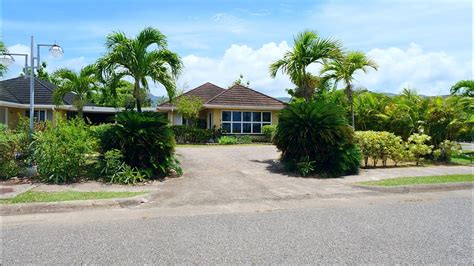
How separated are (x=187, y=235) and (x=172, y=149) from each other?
5591 millimetres

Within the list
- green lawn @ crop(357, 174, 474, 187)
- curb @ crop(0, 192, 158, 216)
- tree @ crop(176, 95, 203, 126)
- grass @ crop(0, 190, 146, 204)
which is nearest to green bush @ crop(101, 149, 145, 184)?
grass @ crop(0, 190, 146, 204)

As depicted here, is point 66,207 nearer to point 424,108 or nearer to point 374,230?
point 374,230

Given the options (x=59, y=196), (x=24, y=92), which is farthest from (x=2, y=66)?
(x=24, y=92)

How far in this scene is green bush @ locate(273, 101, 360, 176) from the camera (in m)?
11.7

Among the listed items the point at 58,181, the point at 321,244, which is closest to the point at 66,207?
the point at 58,181

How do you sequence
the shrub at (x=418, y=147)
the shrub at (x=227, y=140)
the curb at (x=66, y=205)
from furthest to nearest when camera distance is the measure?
the shrub at (x=227, y=140) < the shrub at (x=418, y=147) < the curb at (x=66, y=205)

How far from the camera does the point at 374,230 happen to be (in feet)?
19.0

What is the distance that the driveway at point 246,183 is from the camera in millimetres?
8406

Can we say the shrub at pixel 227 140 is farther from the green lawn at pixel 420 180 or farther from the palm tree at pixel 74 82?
the green lawn at pixel 420 180

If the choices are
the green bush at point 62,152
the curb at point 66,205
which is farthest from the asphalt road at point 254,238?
the green bush at point 62,152

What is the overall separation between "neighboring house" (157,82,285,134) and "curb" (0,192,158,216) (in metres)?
17.4

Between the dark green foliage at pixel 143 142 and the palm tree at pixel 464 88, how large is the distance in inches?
599

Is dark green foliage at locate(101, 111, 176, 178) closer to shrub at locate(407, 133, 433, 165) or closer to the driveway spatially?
the driveway

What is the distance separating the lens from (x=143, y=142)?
33.6ft
